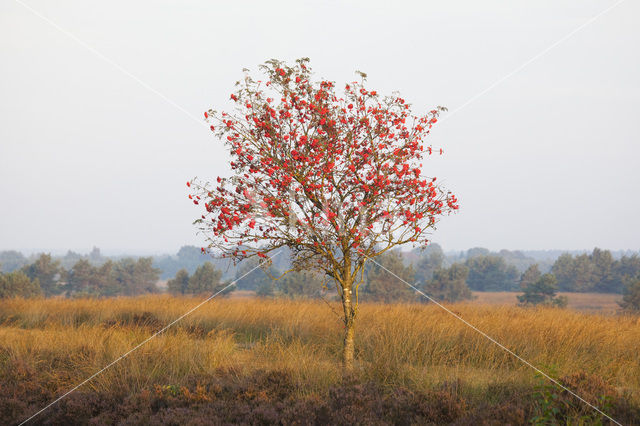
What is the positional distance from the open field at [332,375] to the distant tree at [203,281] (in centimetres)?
3800

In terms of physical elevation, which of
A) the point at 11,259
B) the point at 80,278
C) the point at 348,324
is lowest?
the point at 80,278

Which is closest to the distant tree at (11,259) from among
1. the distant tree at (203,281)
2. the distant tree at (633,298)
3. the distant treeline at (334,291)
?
the distant treeline at (334,291)

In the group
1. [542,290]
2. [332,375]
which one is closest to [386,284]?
[542,290]

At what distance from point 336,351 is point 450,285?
4420 cm

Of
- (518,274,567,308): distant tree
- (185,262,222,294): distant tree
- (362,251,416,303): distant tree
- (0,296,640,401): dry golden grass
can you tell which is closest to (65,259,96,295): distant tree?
(185,262,222,294): distant tree

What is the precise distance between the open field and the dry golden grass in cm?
3

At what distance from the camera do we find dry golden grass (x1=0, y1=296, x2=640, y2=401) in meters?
7.70

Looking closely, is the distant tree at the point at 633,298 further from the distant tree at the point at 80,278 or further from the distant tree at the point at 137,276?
the distant tree at the point at 80,278

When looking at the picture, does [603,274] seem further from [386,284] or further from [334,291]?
[334,291]

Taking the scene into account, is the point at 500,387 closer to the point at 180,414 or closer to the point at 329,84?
the point at 180,414

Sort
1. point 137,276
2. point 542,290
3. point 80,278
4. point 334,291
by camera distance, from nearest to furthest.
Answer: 1. point 334,291
2. point 542,290
3. point 80,278
4. point 137,276

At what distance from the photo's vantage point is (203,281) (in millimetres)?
50062

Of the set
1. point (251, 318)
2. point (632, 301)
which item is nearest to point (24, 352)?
point (251, 318)

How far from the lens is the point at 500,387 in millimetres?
7020
